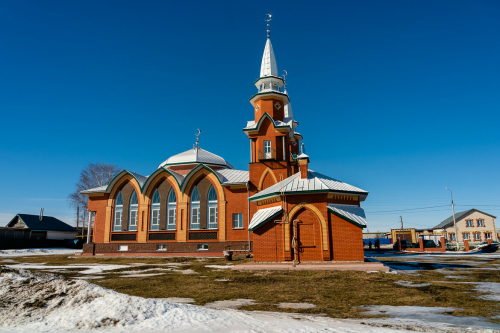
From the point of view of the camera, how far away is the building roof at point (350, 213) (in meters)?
16.2

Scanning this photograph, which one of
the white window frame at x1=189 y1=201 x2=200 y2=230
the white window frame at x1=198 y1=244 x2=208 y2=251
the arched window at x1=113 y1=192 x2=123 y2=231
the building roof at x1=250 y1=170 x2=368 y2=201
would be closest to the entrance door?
the building roof at x1=250 y1=170 x2=368 y2=201

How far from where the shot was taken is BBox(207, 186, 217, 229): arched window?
26688mm

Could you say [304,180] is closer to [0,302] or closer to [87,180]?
[0,302]

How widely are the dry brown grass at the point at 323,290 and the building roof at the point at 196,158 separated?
721 inches

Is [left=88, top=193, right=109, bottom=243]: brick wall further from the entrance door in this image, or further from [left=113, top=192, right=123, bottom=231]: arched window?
the entrance door

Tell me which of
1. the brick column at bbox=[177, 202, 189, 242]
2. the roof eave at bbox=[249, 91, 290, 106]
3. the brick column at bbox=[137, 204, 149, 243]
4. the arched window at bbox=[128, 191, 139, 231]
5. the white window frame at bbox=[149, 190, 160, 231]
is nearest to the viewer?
the roof eave at bbox=[249, 91, 290, 106]

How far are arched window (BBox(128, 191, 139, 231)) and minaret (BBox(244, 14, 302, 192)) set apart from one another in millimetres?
10601

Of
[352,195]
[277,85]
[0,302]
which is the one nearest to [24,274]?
[0,302]

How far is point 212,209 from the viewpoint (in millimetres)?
27031

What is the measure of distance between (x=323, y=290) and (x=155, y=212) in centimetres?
2075

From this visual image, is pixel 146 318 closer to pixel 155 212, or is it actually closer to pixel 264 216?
pixel 264 216

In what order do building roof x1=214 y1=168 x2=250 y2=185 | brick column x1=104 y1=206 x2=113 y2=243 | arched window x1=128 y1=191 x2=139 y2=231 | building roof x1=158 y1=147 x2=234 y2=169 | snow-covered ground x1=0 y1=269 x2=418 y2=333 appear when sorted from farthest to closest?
building roof x1=158 y1=147 x2=234 y2=169
brick column x1=104 y1=206 x2=113 y2=243
arched window x1=128 y1=191 x2=139 y2=231
building roof x1=214 y1=168 x2=250 y2=185
snow-covered ground x1=0 y1=269 x2=418 y2=333

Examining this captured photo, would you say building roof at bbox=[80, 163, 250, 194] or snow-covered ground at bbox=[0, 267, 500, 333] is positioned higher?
building roof at bbox=[80, 163, 250, 194]

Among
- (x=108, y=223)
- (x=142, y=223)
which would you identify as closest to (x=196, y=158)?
(x=142, y=223)
